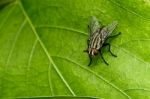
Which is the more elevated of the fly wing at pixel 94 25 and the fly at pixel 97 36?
the fly wing at pixel 94 25

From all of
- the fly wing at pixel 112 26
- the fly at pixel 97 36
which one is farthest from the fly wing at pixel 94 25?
the fly wing at pixel 112 26

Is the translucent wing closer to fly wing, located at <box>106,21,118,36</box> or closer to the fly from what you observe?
the fly

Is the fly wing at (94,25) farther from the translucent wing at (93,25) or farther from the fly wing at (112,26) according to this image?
the fly wing at (112,26)

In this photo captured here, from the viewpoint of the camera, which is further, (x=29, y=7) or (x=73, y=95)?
(x=29, y=7)

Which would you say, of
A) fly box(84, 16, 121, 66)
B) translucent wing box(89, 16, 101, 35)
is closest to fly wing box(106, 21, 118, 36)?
Answer: fly box(84, 16, 121, 66)

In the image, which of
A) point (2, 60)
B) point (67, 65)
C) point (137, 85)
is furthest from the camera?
A: point (2, 60)

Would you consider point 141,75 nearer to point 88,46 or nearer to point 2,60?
point 88,46

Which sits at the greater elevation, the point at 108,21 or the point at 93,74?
the point at 108,21

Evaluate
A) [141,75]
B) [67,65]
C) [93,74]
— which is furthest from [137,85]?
[67,65]
